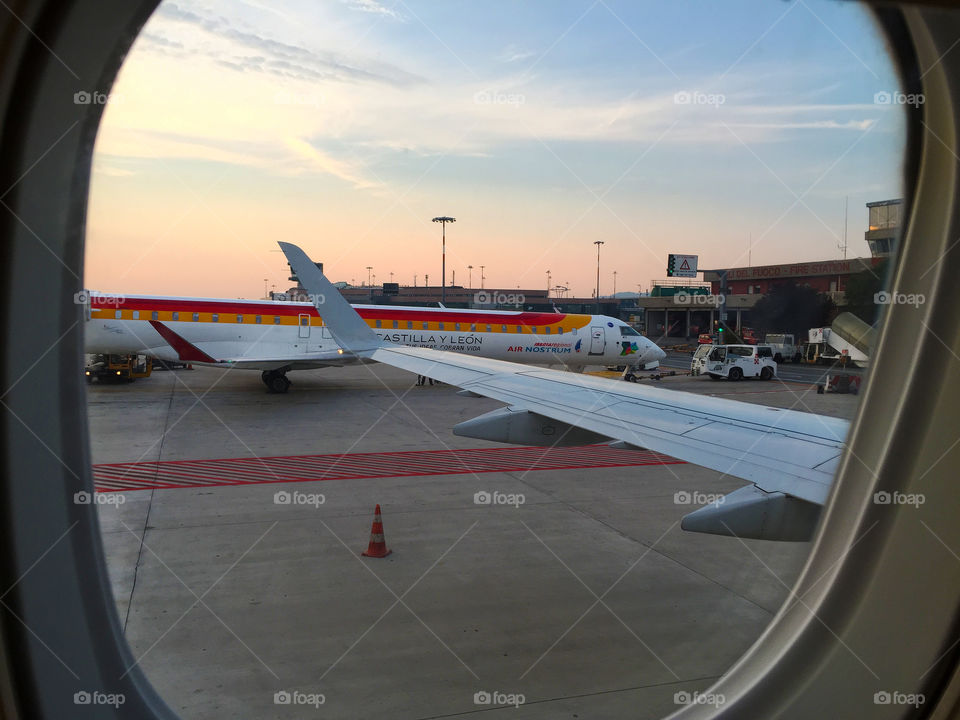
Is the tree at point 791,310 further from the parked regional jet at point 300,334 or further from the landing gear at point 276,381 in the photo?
the landing gear at point 276,381

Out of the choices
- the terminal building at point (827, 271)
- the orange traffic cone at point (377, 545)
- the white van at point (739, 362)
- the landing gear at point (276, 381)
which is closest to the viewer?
the terminal building at point (827, 271)

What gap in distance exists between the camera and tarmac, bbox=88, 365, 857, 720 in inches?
193

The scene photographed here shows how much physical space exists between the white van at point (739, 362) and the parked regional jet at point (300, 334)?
4013 mm

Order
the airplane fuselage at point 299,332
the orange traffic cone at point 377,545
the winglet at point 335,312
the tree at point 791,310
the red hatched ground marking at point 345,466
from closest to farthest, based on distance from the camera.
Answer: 1. the tree at point 791,310
2. the orange traffic cone at point 377,545
3. the winglet at point 335,312
4. the red hatched ground marking at point 345,466
5. the airplane fuselage at point 299,332

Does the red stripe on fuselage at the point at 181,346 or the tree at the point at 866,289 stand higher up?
the tree at the point at 866,289

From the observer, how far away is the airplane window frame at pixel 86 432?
2.27 m

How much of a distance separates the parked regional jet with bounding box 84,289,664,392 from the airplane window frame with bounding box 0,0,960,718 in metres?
17.4

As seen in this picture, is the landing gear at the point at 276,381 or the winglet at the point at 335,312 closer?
the winglet at the point at 335,312

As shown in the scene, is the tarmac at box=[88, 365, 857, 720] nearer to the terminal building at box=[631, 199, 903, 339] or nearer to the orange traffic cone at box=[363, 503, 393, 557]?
the orange traffic cone at box=[363, 503, 393, 557]

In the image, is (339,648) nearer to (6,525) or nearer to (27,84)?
(6,525)

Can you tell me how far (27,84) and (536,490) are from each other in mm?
9411

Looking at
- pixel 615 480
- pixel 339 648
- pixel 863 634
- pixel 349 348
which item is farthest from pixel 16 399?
pixel 615 480

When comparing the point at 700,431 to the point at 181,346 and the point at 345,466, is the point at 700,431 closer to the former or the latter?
the point at 345,466

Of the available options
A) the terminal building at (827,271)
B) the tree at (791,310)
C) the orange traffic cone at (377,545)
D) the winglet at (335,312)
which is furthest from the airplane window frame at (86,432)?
the winglet at (335,312)
